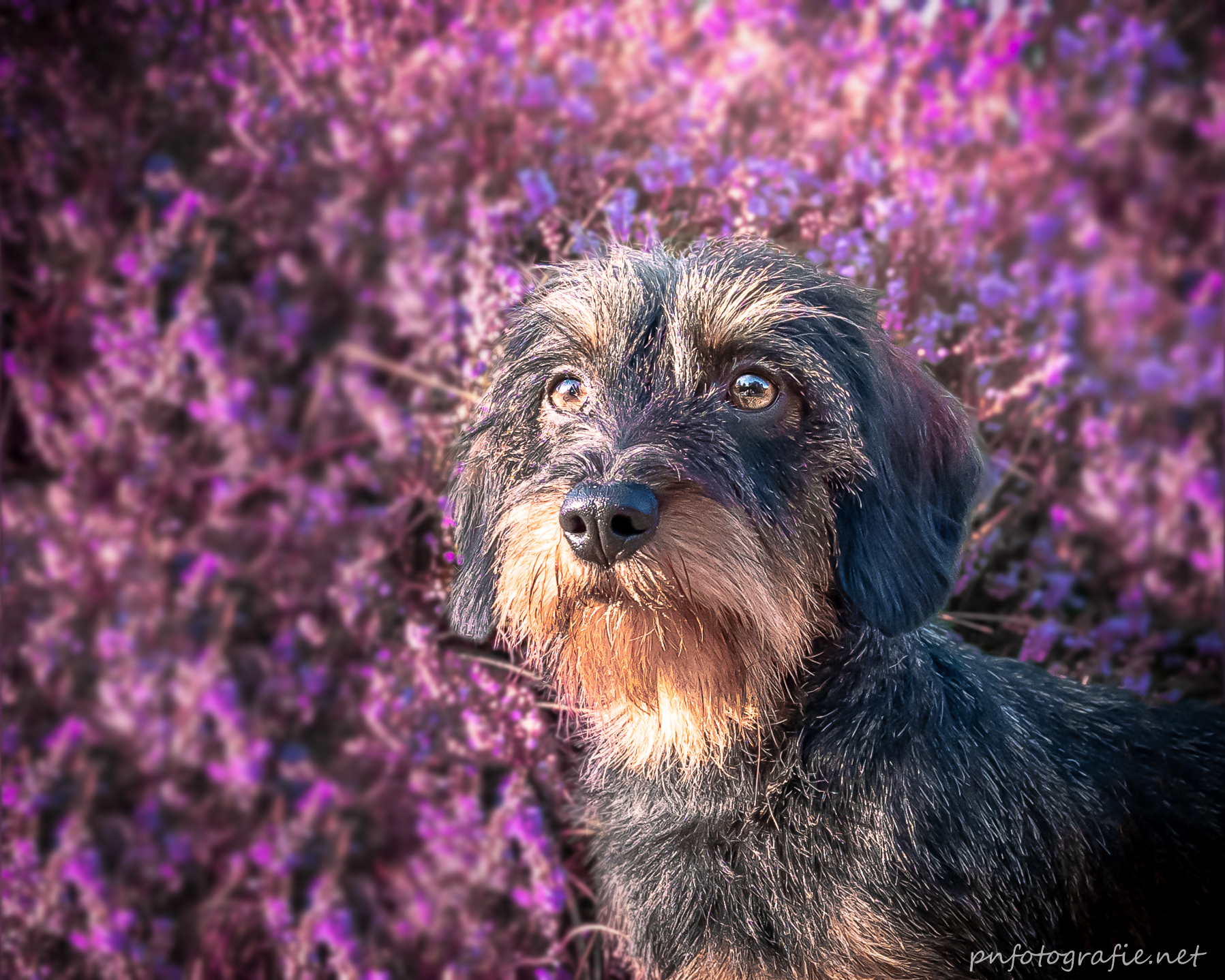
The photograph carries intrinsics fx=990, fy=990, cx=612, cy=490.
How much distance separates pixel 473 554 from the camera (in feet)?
7.22

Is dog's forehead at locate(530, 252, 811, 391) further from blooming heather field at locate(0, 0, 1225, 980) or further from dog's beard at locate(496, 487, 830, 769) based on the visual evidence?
blooming heather field at locate(0, 0, 1225, 980)

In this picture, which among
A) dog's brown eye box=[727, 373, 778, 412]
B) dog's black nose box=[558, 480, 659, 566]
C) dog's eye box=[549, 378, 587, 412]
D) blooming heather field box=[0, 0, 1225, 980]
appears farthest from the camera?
blooming heather field box=[0, 0, 1225, 980]

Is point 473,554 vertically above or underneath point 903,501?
underneath

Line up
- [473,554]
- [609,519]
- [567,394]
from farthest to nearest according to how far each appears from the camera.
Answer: [473,554], [567,394], [609,519]

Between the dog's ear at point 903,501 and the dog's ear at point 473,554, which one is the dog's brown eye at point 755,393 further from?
the dog's ear at point 473,554

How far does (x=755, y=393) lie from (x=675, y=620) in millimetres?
484

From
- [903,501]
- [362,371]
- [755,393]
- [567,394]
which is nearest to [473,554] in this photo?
[567,394]

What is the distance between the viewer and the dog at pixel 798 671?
179 cm

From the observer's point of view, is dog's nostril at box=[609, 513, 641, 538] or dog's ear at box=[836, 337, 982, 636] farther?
dog's ear at box=[836, 337, 982, 636]

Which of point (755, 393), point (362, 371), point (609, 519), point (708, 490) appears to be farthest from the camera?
point (362, 371)

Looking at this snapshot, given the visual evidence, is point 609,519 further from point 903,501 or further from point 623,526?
point 903,501

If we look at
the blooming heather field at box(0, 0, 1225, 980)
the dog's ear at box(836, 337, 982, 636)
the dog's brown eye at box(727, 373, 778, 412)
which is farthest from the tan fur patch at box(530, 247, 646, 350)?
the blooming heather field at box(0, 0, 1225, 980)

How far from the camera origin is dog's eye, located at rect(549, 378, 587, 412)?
6.74 ft

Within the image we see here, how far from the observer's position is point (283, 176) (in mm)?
3469
